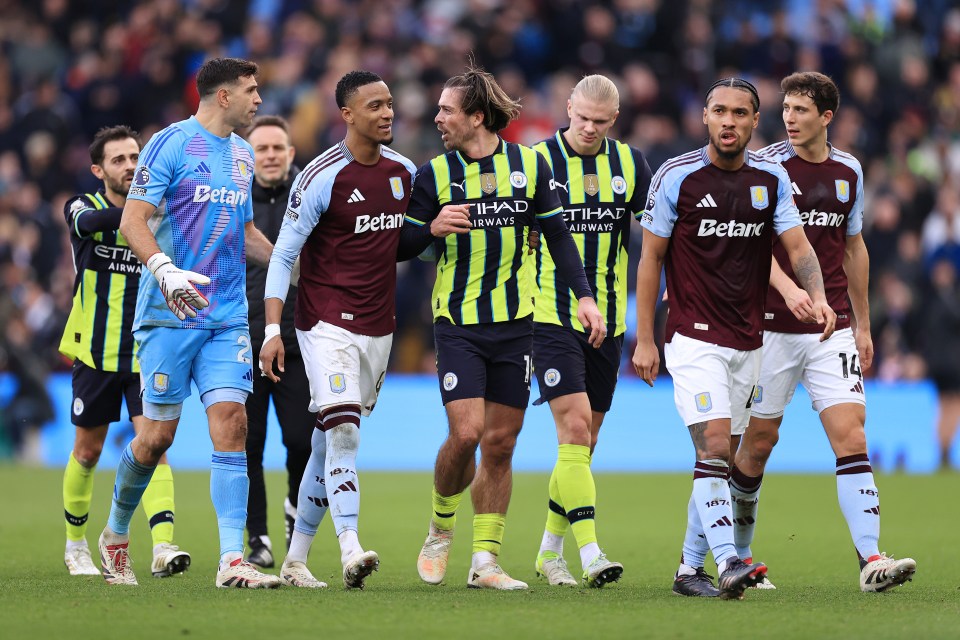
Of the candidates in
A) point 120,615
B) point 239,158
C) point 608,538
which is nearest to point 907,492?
point 608,538

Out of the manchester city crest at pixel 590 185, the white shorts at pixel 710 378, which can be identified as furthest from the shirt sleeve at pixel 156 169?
the white shorts at pixel 710 378

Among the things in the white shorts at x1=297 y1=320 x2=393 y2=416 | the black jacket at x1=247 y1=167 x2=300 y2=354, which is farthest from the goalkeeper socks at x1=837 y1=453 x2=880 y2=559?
the black jacket at x1=247 y1=167 x2=300 y2=354

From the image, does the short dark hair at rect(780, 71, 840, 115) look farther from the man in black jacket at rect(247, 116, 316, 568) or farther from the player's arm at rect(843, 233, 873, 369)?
the man in black jacket at rect(247, 116, 316, 568)

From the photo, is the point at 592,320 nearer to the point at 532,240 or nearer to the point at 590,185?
the point at 532,240

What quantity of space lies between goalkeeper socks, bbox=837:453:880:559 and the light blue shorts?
10.5 ft

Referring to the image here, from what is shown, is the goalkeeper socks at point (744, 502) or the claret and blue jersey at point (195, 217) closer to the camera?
the claret and blue jersey at point (195, 217)

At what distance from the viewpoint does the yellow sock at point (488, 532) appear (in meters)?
7.96

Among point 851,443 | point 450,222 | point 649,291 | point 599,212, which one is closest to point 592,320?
point 649,291

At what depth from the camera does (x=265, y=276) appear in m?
9.78

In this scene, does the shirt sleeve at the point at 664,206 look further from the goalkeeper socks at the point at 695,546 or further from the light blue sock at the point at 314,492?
the light blue sock at the point at 314,492

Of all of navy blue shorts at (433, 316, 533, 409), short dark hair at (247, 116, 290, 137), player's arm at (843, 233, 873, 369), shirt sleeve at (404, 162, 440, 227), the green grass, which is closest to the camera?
the green grass

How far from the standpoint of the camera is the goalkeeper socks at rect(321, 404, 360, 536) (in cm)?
750

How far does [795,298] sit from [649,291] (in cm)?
75

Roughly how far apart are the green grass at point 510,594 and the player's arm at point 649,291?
1.17 meters
